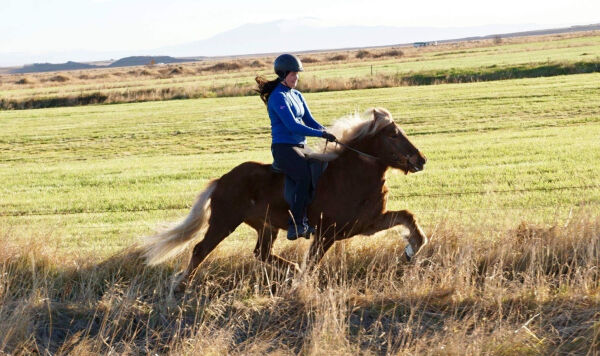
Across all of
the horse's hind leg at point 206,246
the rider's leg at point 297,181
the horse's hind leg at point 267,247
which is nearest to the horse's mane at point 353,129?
the rider's leg at point 297,181

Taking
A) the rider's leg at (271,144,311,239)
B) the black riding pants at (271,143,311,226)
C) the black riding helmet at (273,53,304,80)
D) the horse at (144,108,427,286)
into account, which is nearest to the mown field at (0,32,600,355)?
the horse at (144,108,427,286)

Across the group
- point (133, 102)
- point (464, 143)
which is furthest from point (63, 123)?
point (464, 143)

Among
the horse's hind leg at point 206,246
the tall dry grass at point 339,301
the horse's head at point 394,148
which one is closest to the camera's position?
the tall dry grass at point 339,301

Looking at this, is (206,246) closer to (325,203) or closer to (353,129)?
(325,203)

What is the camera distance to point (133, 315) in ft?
21.3

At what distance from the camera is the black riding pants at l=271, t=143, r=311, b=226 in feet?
23.6

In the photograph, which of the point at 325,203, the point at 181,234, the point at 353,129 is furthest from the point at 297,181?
the point at 181,234

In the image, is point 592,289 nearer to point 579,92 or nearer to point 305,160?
point 305,160

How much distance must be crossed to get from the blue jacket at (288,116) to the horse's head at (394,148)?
653mm

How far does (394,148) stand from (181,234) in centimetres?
249

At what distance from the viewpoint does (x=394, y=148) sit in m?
7.49

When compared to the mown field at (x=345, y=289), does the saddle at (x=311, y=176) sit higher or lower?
higher

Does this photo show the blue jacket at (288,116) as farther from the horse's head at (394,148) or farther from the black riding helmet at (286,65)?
the horse's head at (394,148)

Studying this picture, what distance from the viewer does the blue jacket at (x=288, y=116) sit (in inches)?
279
